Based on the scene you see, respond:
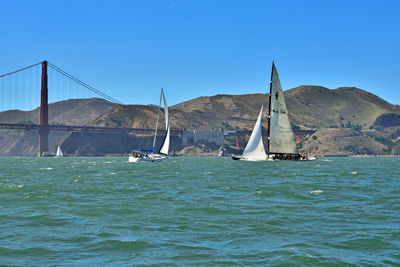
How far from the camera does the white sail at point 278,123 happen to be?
72500mm

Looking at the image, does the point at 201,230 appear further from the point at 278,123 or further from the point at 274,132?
the point at 274,132

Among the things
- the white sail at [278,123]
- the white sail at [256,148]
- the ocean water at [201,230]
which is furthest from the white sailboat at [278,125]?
Answer: the ocean water at [201,230]

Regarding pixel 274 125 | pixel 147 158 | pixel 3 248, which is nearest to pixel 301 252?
pixel 3 248

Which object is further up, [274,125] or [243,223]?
[274,125]

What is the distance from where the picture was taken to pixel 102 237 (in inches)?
520

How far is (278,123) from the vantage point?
7362 centimetres

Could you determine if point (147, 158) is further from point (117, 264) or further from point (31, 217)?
point (117, 264)

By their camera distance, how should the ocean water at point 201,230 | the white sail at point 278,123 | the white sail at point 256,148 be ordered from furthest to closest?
the white sail at point 278,123 → the white sail at point 256,148 → the ocean water at point 201,230

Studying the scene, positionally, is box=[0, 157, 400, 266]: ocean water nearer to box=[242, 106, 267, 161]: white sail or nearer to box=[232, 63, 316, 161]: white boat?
box=[242, 106, 267, 161]: white sail

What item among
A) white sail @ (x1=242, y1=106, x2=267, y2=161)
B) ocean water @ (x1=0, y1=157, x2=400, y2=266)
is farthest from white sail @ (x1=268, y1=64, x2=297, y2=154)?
ocean water @ (x1=0, y1=157, x2=400, y2=266)

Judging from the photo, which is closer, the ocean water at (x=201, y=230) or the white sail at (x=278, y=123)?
the ocean water at (x=201, y=230)

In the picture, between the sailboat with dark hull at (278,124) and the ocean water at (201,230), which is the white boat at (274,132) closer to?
the sailboat with dark hull at (278,124)

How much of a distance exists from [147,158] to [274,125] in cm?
2375

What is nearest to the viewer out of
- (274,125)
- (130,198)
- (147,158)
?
(130,198)
